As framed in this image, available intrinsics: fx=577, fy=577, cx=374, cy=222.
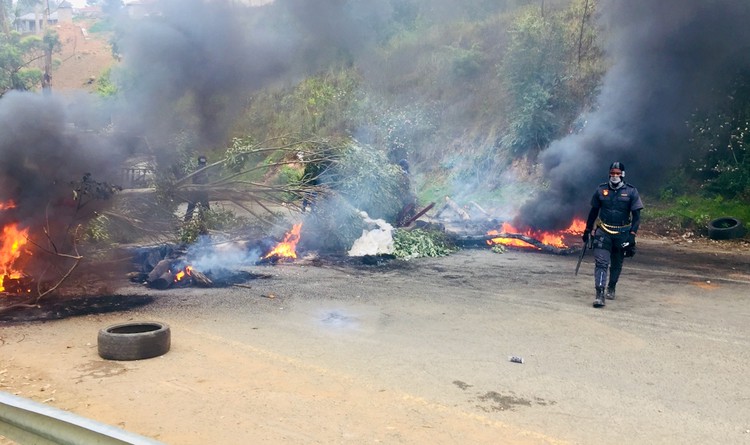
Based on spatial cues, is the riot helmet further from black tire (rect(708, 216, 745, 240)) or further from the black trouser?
black tire (rect(708, 216, 745, 240))

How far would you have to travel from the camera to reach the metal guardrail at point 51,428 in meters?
2.13

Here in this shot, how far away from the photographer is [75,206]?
7906mm

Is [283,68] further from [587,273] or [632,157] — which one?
[632,157]

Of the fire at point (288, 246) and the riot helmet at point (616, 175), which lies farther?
the fire at point (288, 246)

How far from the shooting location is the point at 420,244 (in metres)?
11.5

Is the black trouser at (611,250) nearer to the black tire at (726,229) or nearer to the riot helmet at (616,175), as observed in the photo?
the riot helmet at (616,175)

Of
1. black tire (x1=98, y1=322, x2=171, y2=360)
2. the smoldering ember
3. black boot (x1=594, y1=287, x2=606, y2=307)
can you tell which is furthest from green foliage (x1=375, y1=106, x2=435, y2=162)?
black tire (x1=98, y1=322, x2=171, y2=360)

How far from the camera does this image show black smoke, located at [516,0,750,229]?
47.4 feet

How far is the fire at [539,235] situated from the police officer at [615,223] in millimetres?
4348

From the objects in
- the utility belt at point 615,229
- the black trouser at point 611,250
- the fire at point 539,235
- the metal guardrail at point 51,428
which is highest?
the utility belt at point 615,229

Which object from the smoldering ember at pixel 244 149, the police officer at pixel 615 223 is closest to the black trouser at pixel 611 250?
the police officer at pixel 615 223

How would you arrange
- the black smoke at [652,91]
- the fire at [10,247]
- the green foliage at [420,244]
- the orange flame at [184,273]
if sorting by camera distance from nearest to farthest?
the fire at [10,247]
the orange flame at [184,273]
the green foliage at [420,244]
the black smoke at [652,91]

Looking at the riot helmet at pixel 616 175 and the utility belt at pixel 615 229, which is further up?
the riot helmet at pixel 616 175

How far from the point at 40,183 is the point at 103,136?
4.40 ft
